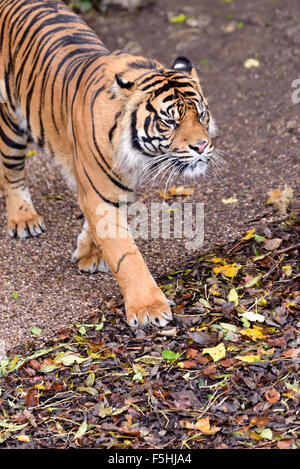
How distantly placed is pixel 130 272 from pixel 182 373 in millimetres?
632

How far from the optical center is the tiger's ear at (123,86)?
377 cm

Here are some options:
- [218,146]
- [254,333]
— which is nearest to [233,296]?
[254,333]

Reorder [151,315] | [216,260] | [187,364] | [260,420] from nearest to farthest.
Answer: [260,420]
[187,364]
[151,315]
[216,260]

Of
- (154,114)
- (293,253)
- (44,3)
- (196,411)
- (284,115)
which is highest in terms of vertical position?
(44,3)

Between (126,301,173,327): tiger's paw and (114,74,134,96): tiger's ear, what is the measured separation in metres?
1.13

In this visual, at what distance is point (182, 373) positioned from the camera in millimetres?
3666

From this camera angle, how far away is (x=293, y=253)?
4383 mm

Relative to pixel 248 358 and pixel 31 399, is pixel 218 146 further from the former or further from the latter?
pixel 31 399

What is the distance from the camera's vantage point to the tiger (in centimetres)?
373

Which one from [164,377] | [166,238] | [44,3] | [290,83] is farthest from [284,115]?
[164,377]

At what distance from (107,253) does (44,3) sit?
6.31 ft

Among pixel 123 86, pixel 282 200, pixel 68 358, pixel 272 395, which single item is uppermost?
pixel 123 86

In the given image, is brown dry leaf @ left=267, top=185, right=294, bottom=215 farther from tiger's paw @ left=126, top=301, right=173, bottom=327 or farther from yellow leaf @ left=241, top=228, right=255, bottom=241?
tiger's paw @ left=126, top=301, right=173, bottom=327

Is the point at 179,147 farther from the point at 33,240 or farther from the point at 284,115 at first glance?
the point at 284,115
